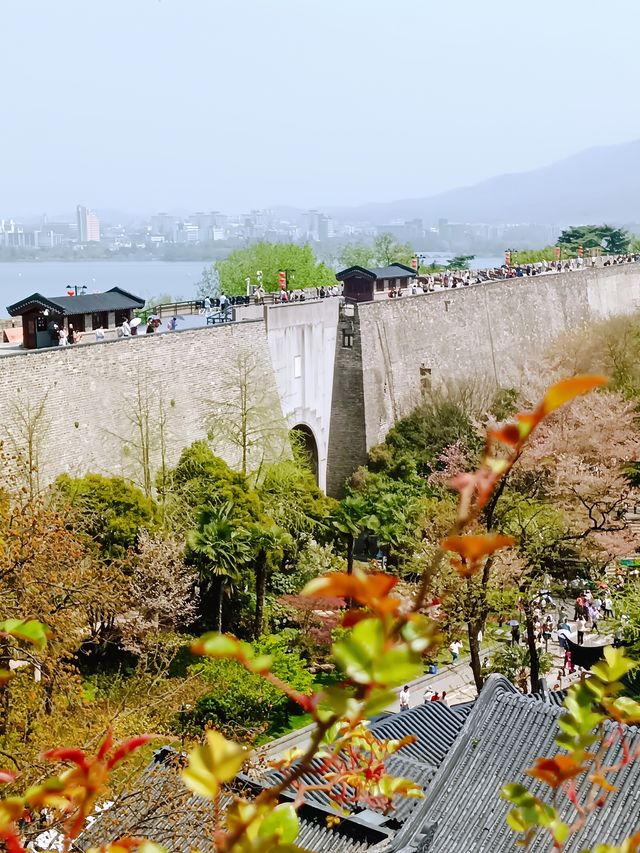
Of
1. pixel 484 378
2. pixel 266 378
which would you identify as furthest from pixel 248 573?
pixel 484 378

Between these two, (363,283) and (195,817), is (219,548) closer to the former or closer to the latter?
(195,817)

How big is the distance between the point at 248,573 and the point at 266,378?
22.4 feet

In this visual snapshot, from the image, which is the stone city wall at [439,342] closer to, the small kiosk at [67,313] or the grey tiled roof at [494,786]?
the small kiosk at [67,313]

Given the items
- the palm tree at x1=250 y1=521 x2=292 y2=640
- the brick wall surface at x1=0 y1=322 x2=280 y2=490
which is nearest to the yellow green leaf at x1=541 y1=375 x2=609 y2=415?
the brick wall surface at x1=0 y1=322 x2=280 y2=490

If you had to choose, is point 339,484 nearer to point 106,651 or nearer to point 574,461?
point 574,461

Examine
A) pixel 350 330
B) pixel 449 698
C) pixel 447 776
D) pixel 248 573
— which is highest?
pixel 350 330

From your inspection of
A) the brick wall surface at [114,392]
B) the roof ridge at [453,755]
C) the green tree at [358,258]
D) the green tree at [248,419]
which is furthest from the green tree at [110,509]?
the green tree at [358,258]

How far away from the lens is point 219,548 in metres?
19.8

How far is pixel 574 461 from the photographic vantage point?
2445 centimetres

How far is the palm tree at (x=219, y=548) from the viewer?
64.8ft

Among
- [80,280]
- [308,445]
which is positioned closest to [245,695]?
[308,445]

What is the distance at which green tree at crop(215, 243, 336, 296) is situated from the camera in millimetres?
52531

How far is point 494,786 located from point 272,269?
44.8 m

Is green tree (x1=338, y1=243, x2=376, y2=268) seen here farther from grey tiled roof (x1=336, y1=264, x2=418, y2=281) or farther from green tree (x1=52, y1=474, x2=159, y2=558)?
green tree (x1=52, y1=474, x2=159, y2=558)
